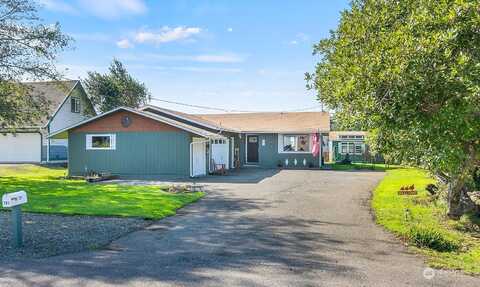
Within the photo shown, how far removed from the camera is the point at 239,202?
1244 cm

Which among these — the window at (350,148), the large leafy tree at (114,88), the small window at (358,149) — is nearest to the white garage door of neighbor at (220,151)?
the window at (350,148)

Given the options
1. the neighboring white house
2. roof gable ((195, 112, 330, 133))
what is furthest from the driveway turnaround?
the neighboring white house

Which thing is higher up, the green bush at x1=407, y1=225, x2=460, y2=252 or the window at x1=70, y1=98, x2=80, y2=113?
the window at x1=70, y1=98, x2=80, y2=113

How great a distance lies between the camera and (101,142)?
72.7 ft

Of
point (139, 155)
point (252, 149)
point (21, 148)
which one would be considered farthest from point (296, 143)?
point (21, 148)

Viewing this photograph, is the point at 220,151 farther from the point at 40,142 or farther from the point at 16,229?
the point at 16,229

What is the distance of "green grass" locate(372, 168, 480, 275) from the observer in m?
6.59

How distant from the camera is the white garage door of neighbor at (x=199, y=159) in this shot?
69.7 feet

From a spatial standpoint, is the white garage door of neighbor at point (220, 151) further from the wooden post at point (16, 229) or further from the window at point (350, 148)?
the wooden post at point (16, 229)

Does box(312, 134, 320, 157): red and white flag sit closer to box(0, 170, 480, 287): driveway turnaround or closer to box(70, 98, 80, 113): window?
box(0, 170, 480, 287): driveway turnaround

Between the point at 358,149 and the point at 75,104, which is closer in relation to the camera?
the point at 75,104

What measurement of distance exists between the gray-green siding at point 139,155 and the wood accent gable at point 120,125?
0.22 metres

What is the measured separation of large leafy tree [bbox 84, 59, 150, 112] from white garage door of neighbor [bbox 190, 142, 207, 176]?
2348cm

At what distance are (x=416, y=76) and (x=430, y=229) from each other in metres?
3.65
